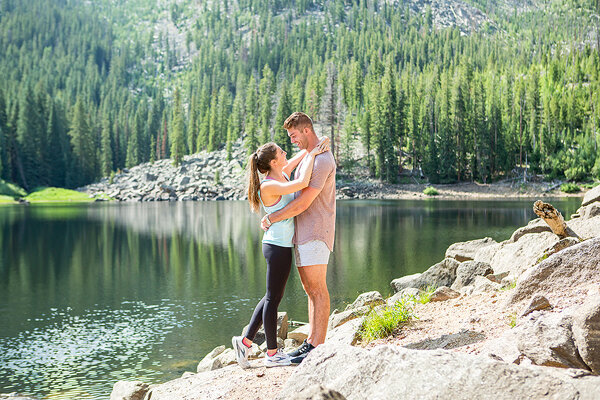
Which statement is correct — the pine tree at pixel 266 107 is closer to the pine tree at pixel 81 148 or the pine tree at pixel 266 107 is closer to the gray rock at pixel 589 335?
the pine tree at pixel 81 148

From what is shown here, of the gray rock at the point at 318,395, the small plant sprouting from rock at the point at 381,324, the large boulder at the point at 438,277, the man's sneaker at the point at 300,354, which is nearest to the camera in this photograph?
the gray rock at the point at 318,395

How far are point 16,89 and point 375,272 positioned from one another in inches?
5693

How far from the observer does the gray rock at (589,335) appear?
15.9 feet

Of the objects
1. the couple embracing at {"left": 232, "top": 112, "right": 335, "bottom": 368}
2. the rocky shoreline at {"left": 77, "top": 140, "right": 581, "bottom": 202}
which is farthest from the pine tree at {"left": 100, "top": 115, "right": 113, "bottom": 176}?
the couple embracing at {"left": 232, "top": 112, "right": 335, "bottom": 368}

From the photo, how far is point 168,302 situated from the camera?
20.5 meters

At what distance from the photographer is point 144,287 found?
23.3 metres

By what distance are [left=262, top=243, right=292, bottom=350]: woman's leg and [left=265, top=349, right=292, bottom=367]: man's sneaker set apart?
11cm

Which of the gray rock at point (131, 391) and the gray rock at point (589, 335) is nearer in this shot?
the gray rock at point (589, 335)

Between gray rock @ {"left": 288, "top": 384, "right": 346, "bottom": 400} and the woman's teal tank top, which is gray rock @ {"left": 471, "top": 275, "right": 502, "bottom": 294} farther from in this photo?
gray rock @ {"left": 288, "top": 384, "right": 346, "bottom": 400}

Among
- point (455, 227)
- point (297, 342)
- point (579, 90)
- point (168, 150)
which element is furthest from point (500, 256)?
point (168, 150)

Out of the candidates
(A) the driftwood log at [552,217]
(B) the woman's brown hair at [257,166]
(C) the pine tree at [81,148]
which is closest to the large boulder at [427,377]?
(B) the woman's brown hair at [257,166]

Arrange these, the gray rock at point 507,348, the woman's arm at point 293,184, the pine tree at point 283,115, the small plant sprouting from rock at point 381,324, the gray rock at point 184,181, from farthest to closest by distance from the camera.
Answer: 1. the gray rock at point 184,181
2. the pine tree at point 283,115
3. the small plant sprouting from rock at point 381,324
4. the woman's arm at point 293,184
5. the gray rock at point 507,348

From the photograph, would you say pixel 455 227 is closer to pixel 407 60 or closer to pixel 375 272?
pixel 375 272

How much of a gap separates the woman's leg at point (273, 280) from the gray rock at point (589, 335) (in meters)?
3.18
